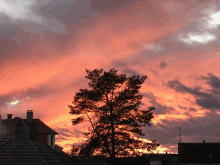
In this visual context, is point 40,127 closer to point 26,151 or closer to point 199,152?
point 199,152

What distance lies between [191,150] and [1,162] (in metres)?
45.2

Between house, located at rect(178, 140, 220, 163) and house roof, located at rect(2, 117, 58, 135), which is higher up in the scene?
house roof, located at rect(2, 117, 58, 135)

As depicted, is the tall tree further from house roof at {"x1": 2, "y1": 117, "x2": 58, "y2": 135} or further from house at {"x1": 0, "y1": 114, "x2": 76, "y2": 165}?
house roof at {"x1": 2, "y1": 117, "x2": 58, "y2": 135}

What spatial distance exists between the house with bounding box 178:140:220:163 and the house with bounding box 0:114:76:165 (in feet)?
121

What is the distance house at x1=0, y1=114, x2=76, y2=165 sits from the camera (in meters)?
27.1

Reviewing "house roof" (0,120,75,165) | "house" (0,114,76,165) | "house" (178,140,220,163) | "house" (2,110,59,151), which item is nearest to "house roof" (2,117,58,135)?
"house" (2,110,59,151)

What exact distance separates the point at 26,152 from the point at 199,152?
43452mm

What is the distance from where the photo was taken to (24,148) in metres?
28.4

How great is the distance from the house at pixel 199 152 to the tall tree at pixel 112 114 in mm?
31725

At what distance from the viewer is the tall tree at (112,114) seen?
31.3 metres

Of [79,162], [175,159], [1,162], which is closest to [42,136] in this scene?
[175,159]

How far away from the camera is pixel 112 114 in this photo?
104 feet

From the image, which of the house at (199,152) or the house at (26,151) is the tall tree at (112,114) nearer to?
the house at (26,151)

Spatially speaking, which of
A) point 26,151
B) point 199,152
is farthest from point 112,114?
point 199,152
